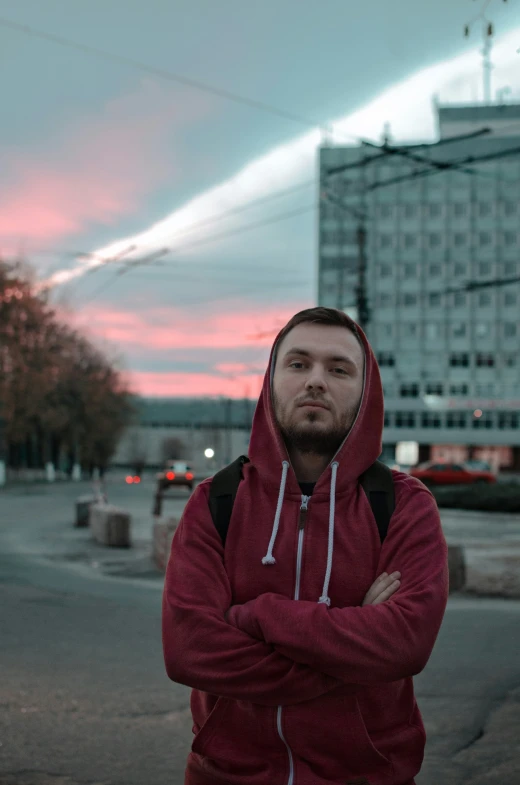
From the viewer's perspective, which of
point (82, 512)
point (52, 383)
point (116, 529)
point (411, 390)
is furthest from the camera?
point (411, 390)

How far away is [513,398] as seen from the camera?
89875 millimetres

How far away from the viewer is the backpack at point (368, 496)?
2471mm

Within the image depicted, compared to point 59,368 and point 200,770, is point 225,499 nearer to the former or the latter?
point 200,770

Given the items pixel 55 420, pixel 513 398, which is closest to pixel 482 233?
pixel 513 398

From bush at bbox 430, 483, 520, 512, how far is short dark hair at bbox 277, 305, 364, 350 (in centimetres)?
2705

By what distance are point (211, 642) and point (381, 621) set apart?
44cm

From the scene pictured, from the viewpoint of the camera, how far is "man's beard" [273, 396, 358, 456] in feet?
8.14

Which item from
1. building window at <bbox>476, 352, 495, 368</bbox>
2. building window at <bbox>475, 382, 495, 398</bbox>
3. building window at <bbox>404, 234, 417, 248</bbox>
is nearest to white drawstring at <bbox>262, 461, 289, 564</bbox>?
building window at <bbox>475, 382, 495, 398</bbox>

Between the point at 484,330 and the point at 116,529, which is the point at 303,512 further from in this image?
the point at 484,330

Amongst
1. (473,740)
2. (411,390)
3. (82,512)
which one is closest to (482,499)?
(82,512)

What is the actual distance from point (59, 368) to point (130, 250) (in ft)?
115

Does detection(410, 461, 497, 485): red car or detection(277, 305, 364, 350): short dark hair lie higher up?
detection(277, 305, 364, 350): short dark hair

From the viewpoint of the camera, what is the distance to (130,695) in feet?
20.2

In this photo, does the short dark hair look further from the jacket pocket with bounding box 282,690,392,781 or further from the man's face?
the jacket pocket with bounding box 282,690,392,781
